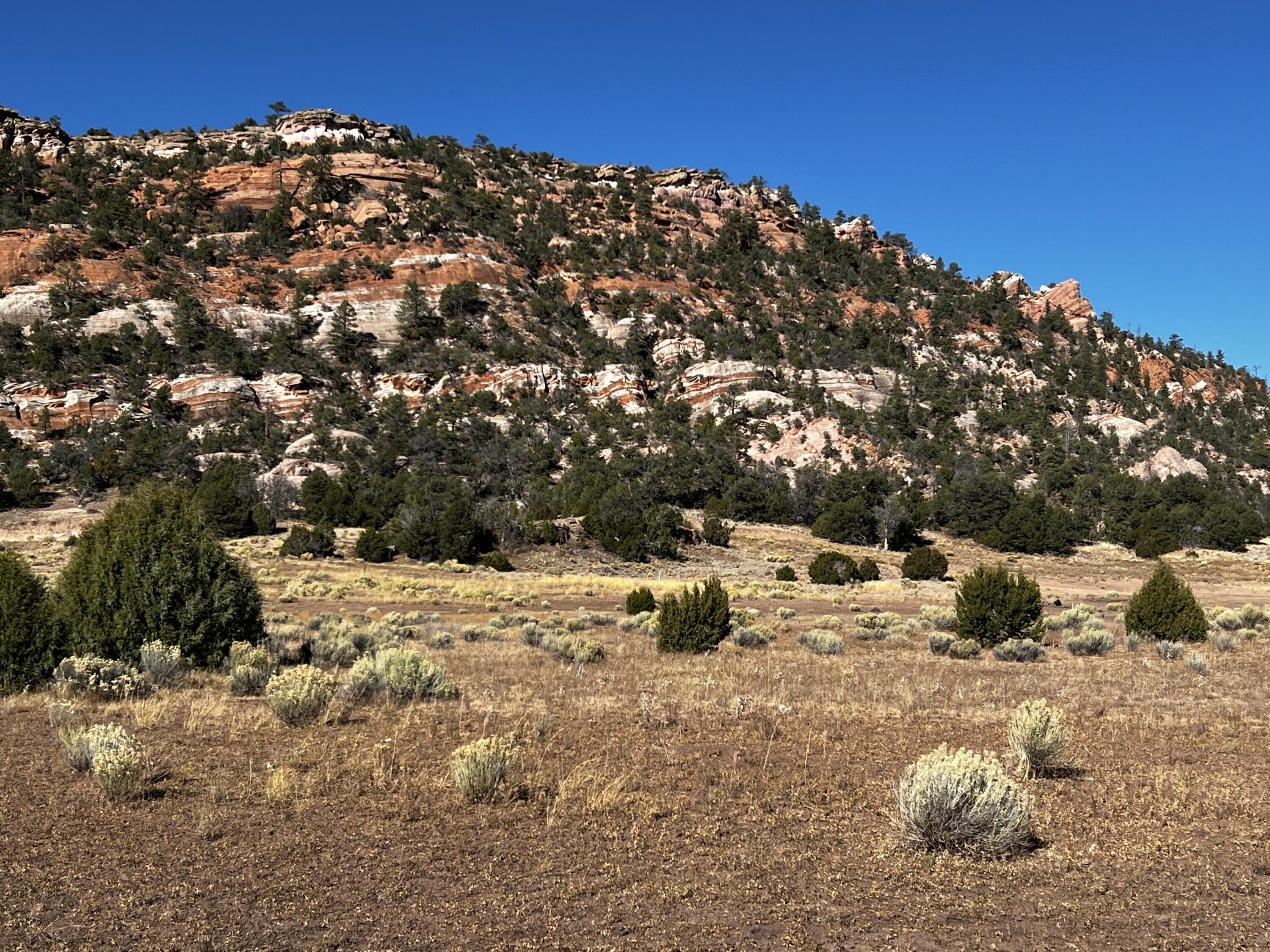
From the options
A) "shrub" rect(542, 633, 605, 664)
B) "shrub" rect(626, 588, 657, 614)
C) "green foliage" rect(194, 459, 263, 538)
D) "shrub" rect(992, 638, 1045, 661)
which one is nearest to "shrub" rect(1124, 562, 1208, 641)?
"shrub" rect(992, 638, 1045, 661)

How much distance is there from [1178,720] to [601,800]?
8015 millimetres

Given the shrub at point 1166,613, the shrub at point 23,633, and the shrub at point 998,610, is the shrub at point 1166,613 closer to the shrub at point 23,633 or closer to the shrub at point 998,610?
the shrub at point 998,610

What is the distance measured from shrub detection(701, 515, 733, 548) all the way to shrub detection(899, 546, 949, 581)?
1098cm

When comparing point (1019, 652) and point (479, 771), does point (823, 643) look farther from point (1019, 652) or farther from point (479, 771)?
point (479, 771)

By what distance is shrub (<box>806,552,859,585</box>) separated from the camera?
121 feet

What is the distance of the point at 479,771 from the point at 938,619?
1825 cm

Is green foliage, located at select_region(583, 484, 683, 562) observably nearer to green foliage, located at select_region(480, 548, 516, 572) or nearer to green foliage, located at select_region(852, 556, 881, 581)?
green foliage, located at select_region(480, 548, 516, 572)

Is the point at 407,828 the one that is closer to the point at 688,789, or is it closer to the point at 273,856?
the point at 273,856

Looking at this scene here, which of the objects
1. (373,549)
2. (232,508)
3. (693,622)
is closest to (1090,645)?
(693,622)

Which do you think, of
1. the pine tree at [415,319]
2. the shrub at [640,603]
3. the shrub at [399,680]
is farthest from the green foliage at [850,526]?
the pine tree at [415,319]

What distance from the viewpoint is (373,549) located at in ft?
133

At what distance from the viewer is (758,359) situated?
3228 inches

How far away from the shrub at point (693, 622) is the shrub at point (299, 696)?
8.34m

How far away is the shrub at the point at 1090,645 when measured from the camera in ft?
52.8
